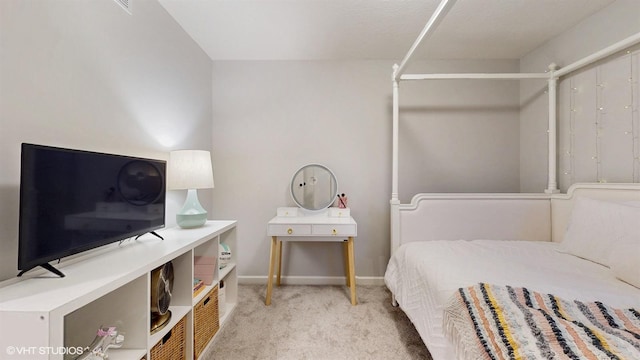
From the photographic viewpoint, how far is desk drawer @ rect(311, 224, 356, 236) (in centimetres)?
225

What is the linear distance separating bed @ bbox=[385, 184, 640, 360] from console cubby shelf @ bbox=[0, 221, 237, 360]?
132 centimetres

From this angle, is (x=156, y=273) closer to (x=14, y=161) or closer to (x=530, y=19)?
(x=14, y=161)

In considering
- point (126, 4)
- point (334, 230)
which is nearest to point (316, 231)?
point (334, 230)

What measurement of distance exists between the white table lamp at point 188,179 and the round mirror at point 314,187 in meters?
0.99

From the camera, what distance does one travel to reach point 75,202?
1056mm

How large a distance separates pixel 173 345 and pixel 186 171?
3.48 ft

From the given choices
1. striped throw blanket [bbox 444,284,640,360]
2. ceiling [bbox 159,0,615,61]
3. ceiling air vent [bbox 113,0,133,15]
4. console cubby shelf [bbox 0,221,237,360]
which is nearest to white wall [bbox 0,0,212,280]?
ceiling air vent [bbox 113,0,133,15]

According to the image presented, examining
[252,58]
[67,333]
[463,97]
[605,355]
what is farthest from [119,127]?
[463,97]

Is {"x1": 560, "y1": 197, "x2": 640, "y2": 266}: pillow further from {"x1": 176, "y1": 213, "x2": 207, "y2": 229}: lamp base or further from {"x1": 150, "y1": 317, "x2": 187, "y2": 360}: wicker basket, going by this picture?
{"x1": 176, "y1": 213, "x2": 207, "y2": 229}: lamp base

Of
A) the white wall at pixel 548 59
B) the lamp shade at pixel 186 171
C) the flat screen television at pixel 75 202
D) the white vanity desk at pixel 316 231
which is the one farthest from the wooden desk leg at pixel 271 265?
the white wall at pixel 548 59

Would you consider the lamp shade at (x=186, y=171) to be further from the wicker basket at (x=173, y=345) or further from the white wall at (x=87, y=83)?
the wicker basket at (x=173, y=345)

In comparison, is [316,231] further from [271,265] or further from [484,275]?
[484,275]

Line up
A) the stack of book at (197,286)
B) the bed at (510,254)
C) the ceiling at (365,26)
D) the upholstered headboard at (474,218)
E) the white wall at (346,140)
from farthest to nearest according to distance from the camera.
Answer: the white wall at (346,140), the upholstered headboard at (474,218), the ceiling at (365,26), the stack of book at (197,286), the bed at (510,254)

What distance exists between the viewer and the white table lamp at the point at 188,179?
1.84 meters
